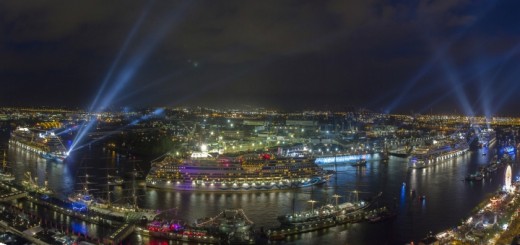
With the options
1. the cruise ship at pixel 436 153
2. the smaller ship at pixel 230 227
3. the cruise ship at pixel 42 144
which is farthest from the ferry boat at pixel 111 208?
the cruise ship at pixel 436 153

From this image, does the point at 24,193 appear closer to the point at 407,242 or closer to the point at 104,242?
the point at 104,242

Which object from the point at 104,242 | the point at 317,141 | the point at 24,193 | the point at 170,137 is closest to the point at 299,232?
the point at 104,242

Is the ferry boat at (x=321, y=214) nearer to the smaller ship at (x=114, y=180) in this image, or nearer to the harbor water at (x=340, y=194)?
A: the harbor water at (x=340, y=194)

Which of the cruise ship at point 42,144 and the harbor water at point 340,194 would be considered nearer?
the harbor water at point 340,194

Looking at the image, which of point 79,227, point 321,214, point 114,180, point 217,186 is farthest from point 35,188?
point 321,214

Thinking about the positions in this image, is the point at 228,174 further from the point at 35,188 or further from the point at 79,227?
the point at 35,188

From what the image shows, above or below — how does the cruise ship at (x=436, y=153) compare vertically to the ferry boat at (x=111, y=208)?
above

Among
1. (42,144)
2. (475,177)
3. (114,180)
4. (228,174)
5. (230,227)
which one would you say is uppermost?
(42,144)
